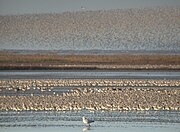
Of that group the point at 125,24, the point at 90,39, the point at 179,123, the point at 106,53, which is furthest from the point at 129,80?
the point at 125,24

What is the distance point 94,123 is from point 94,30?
20.4 metres

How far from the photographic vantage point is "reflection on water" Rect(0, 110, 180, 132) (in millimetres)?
14605

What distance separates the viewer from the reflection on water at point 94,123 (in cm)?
1461

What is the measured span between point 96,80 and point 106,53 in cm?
781

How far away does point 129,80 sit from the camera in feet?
66.7

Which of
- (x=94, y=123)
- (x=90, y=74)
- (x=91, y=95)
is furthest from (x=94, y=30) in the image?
(x=94, y=123)

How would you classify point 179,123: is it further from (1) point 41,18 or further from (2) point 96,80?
(1) point 41,18

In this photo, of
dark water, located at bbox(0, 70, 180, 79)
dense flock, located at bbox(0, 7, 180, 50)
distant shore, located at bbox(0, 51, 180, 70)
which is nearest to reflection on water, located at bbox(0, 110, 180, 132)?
dark water, located at bbox(0, 70, 180, 79)

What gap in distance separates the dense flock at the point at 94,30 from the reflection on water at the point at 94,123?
14.5 meters

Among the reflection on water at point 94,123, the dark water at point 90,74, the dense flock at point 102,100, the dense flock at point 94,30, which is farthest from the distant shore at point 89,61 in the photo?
the reflection on water at point 94,123

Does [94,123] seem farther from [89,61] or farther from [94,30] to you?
[94,30]

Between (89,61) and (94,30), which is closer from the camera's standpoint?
(89,61)

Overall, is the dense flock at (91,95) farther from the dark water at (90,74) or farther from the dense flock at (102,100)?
the dark water at (90,74)

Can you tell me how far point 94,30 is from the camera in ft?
115
